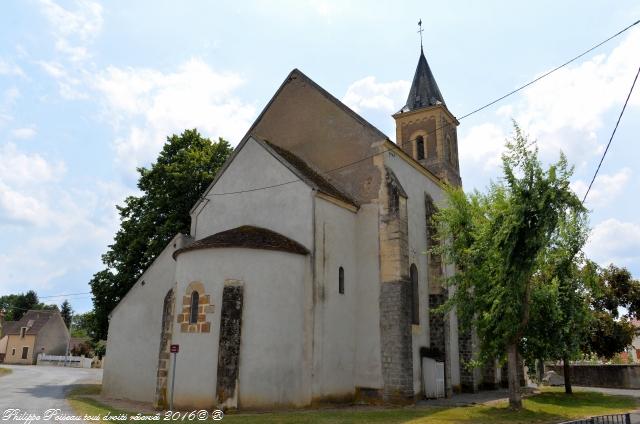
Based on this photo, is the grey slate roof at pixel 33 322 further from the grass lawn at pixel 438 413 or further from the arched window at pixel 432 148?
the arched window at pixel 432 148

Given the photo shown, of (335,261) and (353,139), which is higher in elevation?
(353,139)

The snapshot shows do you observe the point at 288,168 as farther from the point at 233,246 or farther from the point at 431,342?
the point at 431,342

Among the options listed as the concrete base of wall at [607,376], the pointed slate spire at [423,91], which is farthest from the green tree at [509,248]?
the concrete base of wall at [607,376]

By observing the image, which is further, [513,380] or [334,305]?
[334,305]

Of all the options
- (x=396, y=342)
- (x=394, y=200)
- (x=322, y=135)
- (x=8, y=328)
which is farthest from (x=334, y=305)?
(x=8, y=328)

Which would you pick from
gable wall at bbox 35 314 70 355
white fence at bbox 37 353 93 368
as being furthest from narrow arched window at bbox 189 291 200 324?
gable wall at bbox 35 314 70 355

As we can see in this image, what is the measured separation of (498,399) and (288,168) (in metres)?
13.2

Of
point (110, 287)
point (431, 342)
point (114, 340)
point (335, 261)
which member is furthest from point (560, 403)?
point (110, 287)

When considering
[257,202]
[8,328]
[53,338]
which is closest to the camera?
[257,202]

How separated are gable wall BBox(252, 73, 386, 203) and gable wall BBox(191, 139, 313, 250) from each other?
2892 millimetres

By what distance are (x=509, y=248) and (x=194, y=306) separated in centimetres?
1094

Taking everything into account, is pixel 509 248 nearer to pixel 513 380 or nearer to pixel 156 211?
pixel 513 380

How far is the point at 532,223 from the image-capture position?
1566 centimetres

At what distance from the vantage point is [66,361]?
60.4 metres
